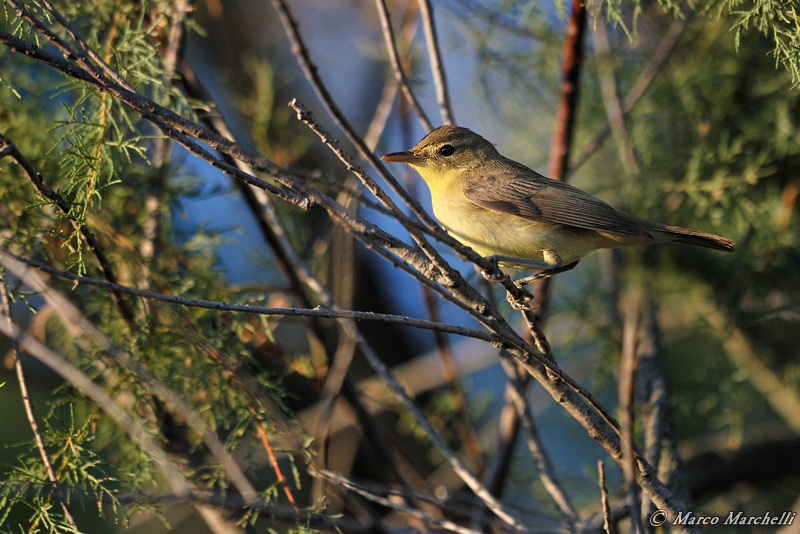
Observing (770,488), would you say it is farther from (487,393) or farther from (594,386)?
(487,393)

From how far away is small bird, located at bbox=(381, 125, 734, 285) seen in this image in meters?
2.69

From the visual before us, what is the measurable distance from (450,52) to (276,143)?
1251 mm

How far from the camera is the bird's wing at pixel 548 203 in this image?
2691 mm

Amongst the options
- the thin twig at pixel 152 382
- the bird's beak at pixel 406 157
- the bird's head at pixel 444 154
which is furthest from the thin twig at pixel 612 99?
the thin twig at pixel 152 382

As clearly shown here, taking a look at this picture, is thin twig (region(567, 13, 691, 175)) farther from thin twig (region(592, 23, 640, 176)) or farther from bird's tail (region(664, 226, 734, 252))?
bird's tail (region(664, 226, 734, 252))

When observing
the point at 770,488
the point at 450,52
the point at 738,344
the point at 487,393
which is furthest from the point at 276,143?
the point at 770,488

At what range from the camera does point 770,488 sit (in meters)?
3.89

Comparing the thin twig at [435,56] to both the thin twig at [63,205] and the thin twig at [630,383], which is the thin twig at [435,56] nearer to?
the thin twig at [63,205]

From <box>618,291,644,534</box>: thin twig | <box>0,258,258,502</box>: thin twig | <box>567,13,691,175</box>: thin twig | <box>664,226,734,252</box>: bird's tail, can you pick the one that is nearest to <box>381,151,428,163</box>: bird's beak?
<box>567,13,691,175</box>: thin twig

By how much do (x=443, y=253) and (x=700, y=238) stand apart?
1112mm

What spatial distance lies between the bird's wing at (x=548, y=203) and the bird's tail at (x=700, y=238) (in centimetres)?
12

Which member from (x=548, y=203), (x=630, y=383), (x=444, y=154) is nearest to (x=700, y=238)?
(x=548, y=203)

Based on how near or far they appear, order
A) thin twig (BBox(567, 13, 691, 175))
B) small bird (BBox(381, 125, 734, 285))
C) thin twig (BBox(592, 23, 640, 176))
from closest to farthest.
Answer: small bird (BBox(381, 125, 734, 285)) → thin twig (BBox(592, 23, 640, 176)) → thin twig (BBox(567, 13, 691, 175))

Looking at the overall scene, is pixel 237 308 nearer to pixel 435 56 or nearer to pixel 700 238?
pixel 435 56
